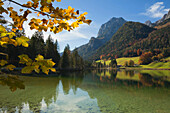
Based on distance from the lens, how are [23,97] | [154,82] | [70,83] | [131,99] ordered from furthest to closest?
[154,82] < [70,83] < [131,99] < [23,97]

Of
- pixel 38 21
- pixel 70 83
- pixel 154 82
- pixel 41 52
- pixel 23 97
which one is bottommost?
pixel 154 82

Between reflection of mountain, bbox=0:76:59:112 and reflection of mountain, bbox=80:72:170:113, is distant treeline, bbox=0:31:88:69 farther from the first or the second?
reflection of mountain, bbox=80:72:170:113

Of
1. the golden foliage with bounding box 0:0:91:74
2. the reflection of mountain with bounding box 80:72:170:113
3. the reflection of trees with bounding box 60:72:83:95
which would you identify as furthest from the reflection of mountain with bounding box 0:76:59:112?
the golden foliage with bounding box 0:0:91:74

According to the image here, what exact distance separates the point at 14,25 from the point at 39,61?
3.39ft

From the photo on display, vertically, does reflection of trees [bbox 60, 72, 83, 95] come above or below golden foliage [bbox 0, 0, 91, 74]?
below

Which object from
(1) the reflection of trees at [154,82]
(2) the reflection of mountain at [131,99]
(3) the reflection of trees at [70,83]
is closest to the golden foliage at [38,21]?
(2) the reflection of mountain at [131,99]

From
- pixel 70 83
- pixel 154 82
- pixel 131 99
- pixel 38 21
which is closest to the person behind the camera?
pixel 38 21

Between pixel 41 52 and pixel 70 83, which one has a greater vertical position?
pixel 41 52

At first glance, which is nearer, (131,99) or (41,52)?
(131,99)

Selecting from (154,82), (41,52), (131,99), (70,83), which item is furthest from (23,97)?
(41,52)

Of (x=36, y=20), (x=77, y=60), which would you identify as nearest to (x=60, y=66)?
(x=77, y=60)

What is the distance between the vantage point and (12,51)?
4566 cm

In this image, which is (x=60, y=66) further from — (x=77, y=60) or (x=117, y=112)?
(x=117, y=112)

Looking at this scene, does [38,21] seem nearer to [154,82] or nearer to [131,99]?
[131,99]
